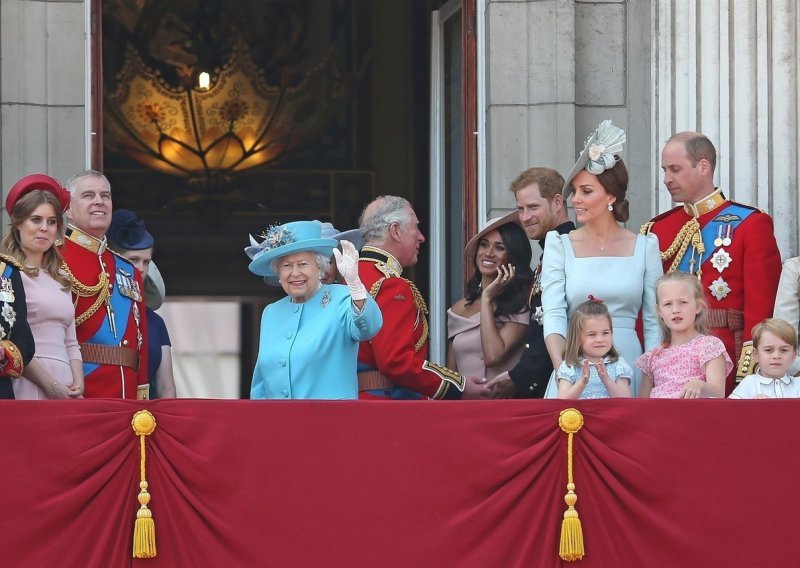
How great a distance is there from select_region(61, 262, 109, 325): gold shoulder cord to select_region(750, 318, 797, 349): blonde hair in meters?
2.69

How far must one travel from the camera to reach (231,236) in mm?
14703

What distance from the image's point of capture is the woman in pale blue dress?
24.8 feet

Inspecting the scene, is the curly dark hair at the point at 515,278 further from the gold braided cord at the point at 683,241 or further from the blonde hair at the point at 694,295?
the blonde hair at the point at 694,295

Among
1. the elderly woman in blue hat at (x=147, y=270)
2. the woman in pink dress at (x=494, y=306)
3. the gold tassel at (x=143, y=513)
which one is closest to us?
the gold tassel at (x=143, y=513)

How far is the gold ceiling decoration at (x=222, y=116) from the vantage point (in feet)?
→ 46.9

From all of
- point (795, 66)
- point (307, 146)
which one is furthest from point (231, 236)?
point (795, 66)

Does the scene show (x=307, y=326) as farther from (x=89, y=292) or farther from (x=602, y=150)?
(x=602, y=150)

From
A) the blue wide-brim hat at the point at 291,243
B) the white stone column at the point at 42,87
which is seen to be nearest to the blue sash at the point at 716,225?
the blue wide-brim hat at the point at 291,243

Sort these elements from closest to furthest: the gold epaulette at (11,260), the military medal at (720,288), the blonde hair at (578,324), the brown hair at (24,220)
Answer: the blonde hair at (578,324) < the gold epaulette at (11,260) < the brown hair at (24,220) < the military medal at (720,288)

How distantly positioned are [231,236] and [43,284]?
7.20m

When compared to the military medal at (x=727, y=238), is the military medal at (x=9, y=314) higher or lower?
lower

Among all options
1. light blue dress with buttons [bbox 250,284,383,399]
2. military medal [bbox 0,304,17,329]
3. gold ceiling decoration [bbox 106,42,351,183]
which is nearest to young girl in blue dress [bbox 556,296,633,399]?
light blue dress with buttons [bbox 250,284,383,399]

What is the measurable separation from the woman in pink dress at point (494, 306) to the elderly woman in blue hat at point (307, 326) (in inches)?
34.6

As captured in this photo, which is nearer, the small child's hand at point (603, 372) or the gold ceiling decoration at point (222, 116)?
the small child's hand at point (603, 372)
